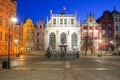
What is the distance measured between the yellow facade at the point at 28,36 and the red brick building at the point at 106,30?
28691 millimetres

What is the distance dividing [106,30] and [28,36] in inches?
1278

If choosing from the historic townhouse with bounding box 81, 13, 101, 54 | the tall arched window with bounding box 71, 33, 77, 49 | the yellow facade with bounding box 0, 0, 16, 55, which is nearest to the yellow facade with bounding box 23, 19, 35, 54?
the tall arched window with bounding box 71, 33, 77, 49

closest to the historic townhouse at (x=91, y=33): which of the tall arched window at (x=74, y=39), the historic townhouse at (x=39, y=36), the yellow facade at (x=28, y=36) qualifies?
the tall arched window at (x=74, y=39)

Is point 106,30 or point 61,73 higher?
point 106,30

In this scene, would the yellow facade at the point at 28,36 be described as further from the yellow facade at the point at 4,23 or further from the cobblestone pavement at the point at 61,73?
the cobblestone pavement at the point at 61,73


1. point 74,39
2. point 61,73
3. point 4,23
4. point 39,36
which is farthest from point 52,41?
point 61,73

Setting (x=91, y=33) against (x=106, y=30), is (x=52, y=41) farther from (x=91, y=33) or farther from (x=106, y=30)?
(x=106, y=30)

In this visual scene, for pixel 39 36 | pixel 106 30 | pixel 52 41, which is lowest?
pixel 52 41

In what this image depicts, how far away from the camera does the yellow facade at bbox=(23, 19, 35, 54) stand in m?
84.6

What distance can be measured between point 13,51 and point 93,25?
33.9 m

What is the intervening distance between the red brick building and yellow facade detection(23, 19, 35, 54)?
28.7m

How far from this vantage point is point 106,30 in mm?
84250

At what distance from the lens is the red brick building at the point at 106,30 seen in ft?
273

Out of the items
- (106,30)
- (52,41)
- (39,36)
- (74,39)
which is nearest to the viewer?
(74,39)
